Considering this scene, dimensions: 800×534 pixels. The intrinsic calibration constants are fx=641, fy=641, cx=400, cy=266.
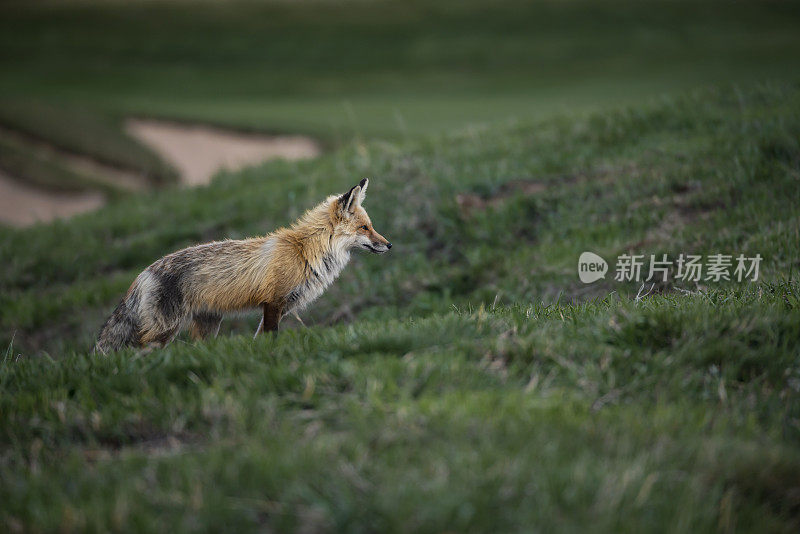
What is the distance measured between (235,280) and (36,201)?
13194mm

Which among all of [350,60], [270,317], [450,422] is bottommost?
[270,317]

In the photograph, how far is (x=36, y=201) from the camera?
16.6 m

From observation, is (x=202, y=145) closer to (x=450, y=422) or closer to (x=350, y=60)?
(x=350, y=60)

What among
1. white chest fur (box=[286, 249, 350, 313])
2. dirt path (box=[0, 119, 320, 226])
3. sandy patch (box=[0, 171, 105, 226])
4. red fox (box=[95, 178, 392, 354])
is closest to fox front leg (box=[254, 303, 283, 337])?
red fox (box=[95, 178, 392, 354])

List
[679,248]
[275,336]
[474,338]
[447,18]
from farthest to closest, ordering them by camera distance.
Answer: [447,18]
[679,248]
[275,336]
[474,338]

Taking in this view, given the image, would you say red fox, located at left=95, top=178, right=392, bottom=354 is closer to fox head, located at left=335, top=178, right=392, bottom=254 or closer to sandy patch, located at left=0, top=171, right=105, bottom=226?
fox head, located at left=335, top=178, right=392, bottom=254

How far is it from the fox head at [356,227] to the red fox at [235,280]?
1 centimetres

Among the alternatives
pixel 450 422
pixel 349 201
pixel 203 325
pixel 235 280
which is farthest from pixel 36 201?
pixel 450 422

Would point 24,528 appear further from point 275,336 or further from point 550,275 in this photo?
point 550,275

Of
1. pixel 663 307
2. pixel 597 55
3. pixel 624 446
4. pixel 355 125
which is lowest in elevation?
pixel 624 446

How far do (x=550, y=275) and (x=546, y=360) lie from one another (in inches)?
158

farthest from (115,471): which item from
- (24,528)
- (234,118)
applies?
(234,118)

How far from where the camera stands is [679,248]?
7.58 metres

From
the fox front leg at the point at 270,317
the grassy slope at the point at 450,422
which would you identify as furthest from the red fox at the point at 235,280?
the grassy slope at the point at 450,422
